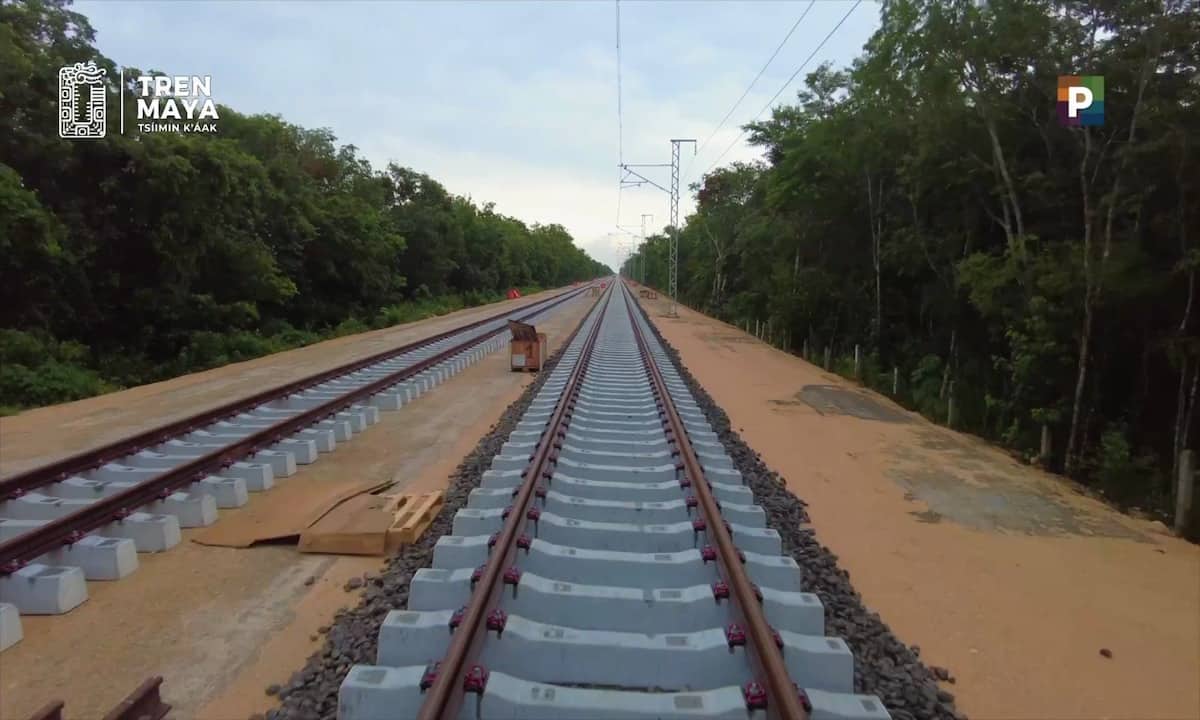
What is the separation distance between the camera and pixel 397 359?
1666 cm

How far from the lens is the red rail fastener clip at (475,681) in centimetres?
309

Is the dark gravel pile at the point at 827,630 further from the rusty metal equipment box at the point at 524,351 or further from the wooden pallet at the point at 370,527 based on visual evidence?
the rusty metal equipment box at the point at 524,351

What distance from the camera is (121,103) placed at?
58.5 ft

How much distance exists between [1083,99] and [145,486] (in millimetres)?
13105

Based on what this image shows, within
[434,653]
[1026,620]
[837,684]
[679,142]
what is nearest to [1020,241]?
[1026,620]

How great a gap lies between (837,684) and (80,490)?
21.4ft

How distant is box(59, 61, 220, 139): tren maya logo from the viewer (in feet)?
54.6

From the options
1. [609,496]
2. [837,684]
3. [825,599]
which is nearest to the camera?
[837,684]

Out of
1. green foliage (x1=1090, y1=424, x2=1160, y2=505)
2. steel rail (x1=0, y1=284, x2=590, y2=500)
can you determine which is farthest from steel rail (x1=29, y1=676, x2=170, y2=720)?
green foliage (x1=1090, y1=424, x2=1160, y2=505)

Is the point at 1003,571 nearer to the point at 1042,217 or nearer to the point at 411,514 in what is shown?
the point at 411,514

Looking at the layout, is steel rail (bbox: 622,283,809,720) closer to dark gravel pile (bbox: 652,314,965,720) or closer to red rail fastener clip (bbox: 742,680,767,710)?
red rail fastener clip (bbox: 742,680,767,710)

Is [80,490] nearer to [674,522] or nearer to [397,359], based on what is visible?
[674,522]

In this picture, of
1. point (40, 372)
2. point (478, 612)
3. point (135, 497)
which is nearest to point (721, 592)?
point (478, 612)

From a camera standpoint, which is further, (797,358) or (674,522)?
(797,358)
